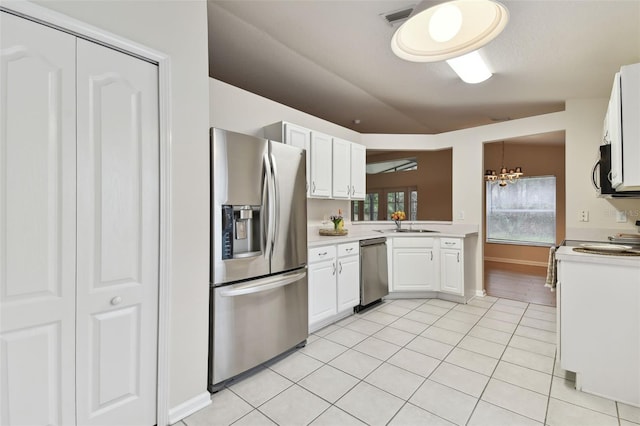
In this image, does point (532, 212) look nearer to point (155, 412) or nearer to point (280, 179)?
point (280, 179)

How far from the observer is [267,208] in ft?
7.35

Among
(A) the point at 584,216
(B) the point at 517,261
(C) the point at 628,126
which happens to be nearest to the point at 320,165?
(C) the point at 628,126

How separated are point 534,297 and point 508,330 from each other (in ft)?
5.31

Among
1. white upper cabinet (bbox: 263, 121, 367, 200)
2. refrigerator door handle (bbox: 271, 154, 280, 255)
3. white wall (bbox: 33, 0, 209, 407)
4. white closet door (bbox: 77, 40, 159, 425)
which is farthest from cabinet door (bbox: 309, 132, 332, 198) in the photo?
white closet door (bbox: 77, 40, 159, 425)

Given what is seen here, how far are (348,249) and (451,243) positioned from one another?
154 centimetres

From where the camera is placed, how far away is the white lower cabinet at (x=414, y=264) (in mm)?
3934

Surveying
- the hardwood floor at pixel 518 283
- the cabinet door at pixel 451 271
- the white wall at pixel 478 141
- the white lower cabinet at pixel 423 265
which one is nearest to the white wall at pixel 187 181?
the white wall at pixel 478 141

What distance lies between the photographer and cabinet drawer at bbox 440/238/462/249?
381 cm

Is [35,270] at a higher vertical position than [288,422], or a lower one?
higher

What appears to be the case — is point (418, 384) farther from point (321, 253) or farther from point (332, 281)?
point (321, 253)

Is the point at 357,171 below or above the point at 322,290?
above

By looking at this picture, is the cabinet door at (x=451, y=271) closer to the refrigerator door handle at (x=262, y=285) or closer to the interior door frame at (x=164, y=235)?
the refrigerator door handle at (x=262, y=285)

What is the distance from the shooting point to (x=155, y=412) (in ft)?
5.39

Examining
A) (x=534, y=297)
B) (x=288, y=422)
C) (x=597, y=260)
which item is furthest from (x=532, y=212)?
(x=288, y=422)
